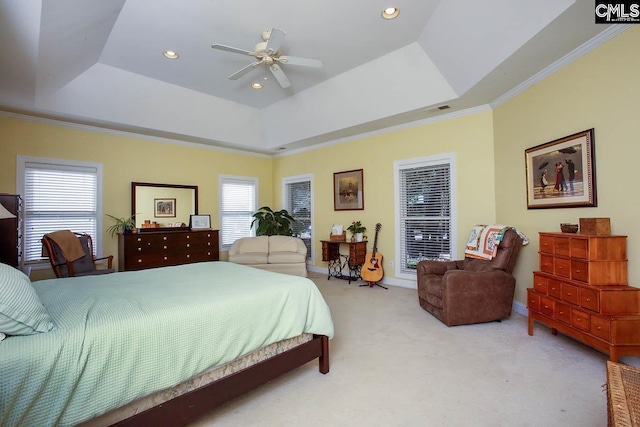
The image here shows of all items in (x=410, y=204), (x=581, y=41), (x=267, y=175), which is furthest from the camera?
(x=267, y=175)

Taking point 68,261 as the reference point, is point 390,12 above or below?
above

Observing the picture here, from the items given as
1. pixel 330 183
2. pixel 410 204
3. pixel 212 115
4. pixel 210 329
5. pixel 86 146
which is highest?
pixel 212 115

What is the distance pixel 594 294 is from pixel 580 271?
21 cm

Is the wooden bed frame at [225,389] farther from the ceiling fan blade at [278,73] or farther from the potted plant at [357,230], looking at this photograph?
the potted plant at [357,230]

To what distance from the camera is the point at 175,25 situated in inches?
133

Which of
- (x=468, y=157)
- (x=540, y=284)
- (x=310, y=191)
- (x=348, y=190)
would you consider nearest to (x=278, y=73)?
(x=348, y=190)

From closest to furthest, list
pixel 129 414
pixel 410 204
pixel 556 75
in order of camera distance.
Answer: pixel 129 414, pixel 556 75, pixel 410 204

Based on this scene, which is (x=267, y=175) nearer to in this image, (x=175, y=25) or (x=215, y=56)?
(x=215, y=56)

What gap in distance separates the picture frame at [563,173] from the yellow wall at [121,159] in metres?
5.38

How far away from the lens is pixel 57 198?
15.1 feet

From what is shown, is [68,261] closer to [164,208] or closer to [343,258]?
[164,208]

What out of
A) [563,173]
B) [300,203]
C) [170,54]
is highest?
[170,54]

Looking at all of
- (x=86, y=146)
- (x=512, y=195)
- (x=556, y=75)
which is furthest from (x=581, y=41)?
(x=86, y=146)

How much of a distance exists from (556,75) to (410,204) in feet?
8.45
